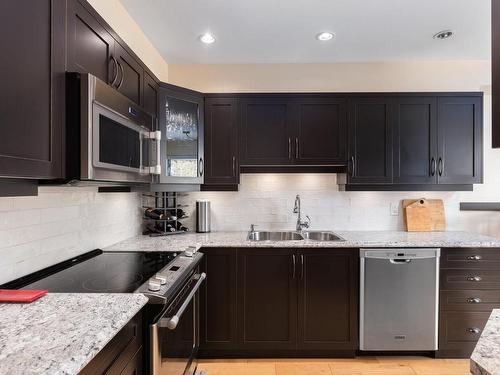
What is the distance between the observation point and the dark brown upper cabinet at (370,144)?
9.09 ft

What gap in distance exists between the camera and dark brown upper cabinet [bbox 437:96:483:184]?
2760 millimetres

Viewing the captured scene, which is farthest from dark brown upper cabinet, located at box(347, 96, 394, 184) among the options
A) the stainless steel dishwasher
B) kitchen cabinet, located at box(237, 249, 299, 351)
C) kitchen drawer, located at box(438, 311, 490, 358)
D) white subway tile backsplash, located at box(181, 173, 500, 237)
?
kitchen drawer, located at box(438, 311, 490, 358)

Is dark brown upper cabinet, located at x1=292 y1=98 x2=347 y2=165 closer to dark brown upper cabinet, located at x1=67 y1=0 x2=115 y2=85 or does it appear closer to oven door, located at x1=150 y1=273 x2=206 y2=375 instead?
oven door, located at x1=150 y1=273 x2=206 y2=375

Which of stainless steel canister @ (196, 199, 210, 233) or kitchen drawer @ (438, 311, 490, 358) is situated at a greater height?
stainless steel canister @ (196, 199, 210, 233)

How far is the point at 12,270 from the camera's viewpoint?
4.47ft

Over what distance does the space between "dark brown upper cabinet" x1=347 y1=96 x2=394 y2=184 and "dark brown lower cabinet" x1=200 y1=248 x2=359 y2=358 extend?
0.80m

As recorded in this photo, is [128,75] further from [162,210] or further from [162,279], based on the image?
[162,210]

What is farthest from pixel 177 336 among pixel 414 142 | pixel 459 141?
pixel 459 141

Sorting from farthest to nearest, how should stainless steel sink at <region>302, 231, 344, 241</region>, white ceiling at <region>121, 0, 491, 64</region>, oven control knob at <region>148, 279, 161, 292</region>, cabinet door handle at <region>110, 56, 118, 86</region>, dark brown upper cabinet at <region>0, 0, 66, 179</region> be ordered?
1. stainless steel sink at <region>302, 231, 344, 241</region>
2. white ceiling at <region>121, 0, 491, 64</region>
3. cabinet door handle at <region>110, 56, 118, 86</region>
4. oven control knob at <region>148, 279, 161, 292</region>
5. dark brown upper cabinet at <region>0, 0, 66, 179</region>

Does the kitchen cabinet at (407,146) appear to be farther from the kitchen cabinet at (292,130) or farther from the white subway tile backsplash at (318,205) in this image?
the white subway tile backsplash at (318,205)

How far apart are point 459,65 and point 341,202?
72.0 inches

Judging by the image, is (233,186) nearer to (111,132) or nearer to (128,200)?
(128,200)

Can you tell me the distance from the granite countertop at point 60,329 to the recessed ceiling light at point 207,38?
2.14 meters

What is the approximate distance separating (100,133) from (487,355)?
1.51m
